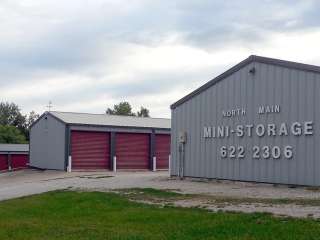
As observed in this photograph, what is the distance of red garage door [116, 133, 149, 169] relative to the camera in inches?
1540

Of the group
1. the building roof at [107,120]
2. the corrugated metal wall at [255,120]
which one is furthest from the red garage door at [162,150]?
the corrugated metal wall at [255,120]

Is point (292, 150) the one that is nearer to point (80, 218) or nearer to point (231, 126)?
point (231, 126)

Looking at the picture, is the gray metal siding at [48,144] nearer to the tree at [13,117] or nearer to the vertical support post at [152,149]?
the vertical support post at [152,149]

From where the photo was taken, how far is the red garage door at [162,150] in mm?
40938

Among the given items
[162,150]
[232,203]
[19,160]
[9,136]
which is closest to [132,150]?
[162,150]

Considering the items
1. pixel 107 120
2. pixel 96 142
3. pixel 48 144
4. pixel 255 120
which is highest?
pixel 107 120

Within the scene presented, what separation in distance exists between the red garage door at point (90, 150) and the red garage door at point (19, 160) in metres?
14.3

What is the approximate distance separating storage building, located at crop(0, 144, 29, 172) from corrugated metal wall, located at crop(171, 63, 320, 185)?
84.5 feet

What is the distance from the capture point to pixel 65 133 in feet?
120

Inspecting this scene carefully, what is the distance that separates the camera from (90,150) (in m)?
37.8

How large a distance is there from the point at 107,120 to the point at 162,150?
4.34 meters

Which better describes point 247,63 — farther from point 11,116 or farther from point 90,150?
point 11,116

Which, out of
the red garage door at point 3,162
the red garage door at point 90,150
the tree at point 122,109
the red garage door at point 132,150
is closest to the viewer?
the red garage door at point 90,150

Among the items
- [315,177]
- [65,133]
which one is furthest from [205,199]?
[65,133]
